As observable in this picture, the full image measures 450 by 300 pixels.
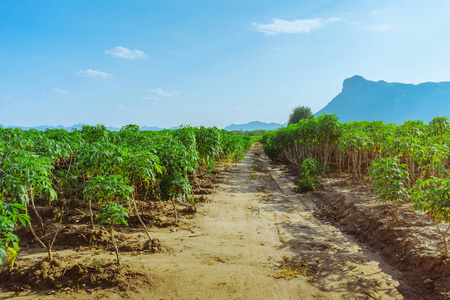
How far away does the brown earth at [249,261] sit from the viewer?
5.12 meters

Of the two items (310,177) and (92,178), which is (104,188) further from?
(310,177)

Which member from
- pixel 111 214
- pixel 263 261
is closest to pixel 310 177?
pixel 263 261

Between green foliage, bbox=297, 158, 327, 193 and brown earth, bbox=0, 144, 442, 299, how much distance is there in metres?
4.10

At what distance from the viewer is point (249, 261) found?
20.8ft

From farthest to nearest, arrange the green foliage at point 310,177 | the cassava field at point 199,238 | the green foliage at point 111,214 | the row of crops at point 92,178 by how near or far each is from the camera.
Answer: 1. the green foliage at point 310,177
2. the green foliage at point 111,214
3. the cassava field at point 199,238
4. the row of crops at point 92,178

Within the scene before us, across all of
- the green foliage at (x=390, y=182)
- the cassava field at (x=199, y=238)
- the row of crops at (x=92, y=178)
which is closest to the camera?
the row of crops at (x=92, y=178)

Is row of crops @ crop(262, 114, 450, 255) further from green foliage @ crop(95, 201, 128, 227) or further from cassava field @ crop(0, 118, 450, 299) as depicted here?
green foliage @ crop(95, 201, 128, 227)

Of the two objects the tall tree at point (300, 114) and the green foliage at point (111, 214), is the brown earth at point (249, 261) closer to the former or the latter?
the green foliage at point (111, 214)

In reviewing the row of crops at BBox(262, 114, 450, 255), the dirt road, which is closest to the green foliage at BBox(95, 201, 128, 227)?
the dirt road

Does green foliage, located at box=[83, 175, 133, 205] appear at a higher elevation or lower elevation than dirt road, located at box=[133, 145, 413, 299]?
higher

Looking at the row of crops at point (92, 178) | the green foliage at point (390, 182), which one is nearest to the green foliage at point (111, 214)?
the row of crops at point (92, 178)

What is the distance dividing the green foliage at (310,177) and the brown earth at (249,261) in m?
4.10

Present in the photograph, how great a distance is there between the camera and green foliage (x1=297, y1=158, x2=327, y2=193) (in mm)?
14172

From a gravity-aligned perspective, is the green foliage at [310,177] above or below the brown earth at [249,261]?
above
